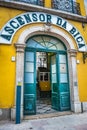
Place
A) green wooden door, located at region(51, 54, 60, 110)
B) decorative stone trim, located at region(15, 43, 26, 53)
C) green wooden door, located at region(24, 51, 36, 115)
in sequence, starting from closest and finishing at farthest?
decorative stone trim, located at region(15, 43, 26, 53), green wooden door, located at region(24, 51, 36, 115), green wooden door, located at region(51, 54, 60, 110)

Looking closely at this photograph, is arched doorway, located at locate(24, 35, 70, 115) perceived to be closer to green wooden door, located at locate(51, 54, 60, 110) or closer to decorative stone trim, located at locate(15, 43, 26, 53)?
green wooden door, located at locate(51, 54, 60, 110)

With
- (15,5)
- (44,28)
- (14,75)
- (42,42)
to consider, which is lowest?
(14,75)

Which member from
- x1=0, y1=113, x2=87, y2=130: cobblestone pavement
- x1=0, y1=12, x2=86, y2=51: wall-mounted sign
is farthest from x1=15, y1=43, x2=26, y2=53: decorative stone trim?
x1=0, y1=113, x2=87, y2=130: cobblestone pavement

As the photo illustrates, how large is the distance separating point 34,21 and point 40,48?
4.05ft

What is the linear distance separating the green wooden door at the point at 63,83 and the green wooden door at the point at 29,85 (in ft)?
4.34

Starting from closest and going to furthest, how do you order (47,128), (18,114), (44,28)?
(47,128), (18,114), (44,28)

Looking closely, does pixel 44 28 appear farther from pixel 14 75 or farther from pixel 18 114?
pixel 18 114

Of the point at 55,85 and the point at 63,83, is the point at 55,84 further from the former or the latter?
the point at 63,83

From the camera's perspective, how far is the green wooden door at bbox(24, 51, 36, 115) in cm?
556

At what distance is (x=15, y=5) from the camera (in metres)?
5.83

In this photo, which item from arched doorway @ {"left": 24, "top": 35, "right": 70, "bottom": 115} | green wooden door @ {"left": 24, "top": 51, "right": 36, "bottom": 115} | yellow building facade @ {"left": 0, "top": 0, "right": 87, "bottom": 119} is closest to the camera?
yellow building facade @ {"left": 0, "top": 0, "right": 87, "bottom": 119}

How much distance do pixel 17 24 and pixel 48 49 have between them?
1.80m

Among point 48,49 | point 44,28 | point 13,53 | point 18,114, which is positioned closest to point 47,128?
point 18,114

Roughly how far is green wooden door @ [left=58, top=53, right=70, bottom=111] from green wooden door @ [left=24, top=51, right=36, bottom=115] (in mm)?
1322
